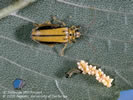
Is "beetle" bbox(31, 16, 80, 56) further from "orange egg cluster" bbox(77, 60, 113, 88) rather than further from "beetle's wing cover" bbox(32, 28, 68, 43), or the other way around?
"orange egg cluster" bbox(77, 60, 113, 88)

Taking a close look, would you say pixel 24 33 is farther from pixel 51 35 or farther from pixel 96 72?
pixel 96 72

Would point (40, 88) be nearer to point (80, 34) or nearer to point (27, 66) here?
point (27, 66)

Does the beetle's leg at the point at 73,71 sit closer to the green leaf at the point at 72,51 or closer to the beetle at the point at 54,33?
the green leaf at the point at 72,51

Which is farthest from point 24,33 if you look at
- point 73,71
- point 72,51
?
point 73,71

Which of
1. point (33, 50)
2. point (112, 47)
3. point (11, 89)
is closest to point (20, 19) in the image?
point (33, 50)

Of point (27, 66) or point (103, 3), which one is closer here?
point (103, 3)

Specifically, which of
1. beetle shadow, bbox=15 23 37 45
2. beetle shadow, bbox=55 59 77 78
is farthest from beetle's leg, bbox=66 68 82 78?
beetle shadow, bbox=15 23 37 45
